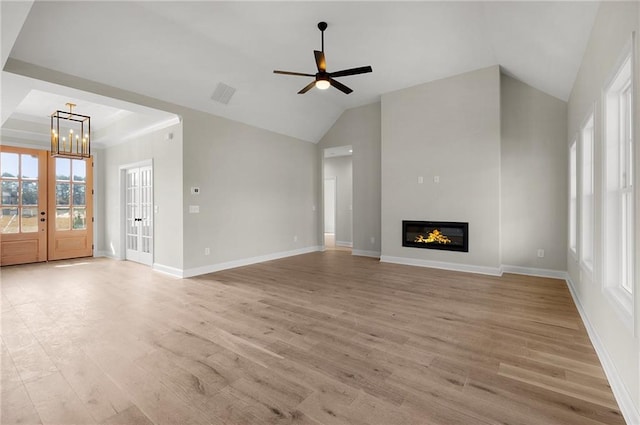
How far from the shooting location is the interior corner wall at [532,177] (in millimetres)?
4973

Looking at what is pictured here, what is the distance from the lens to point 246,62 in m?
4.81

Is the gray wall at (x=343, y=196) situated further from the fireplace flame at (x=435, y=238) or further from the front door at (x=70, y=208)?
the front door at (x=70, y=208)

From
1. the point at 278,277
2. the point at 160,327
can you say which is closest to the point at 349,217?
the point at 278,277

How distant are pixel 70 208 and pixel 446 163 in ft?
28.0

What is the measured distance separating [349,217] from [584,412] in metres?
7.43

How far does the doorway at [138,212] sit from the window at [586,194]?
22.4ft

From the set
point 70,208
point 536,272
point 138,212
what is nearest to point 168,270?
point 138,212

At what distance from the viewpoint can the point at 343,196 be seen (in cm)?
930

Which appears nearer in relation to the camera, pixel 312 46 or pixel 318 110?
pixel 312 46

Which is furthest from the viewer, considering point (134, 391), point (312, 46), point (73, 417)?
point (312, 46)

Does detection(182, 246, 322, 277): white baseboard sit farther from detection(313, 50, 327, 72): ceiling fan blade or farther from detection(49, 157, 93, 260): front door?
detection(49, 157, 93, 260): front door

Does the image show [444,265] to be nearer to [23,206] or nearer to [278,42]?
[278,42]

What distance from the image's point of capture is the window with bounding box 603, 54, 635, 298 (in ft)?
7.09

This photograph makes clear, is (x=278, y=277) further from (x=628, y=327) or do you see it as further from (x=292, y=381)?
(x=628, y=327)
